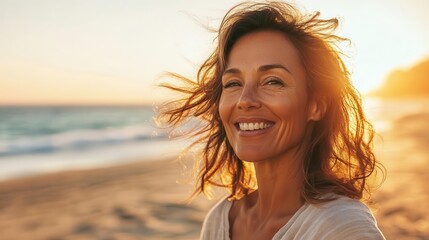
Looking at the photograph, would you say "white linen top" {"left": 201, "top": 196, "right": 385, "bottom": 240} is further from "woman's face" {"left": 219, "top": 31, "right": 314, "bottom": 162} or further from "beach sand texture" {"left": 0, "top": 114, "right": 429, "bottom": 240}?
"beach sand texture" {"left": 0, "top": 114, "right": 429, "bottom": 240}

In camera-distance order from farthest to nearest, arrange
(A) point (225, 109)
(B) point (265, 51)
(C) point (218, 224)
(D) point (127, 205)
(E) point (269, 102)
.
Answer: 1. (D) point (127, 205)
2. (C) point (218, 224)
3. (A) point (225, 109)
4. (B) point (265, 51)
5. (E) point (269, 102)

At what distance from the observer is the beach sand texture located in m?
7.02

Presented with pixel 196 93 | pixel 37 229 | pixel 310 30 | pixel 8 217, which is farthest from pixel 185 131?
pixel 8 217

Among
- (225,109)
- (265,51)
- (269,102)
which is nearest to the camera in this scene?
(269,102)

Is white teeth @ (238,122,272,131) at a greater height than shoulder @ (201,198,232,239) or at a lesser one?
greater

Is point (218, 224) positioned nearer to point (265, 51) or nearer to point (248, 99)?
point (248, 99)

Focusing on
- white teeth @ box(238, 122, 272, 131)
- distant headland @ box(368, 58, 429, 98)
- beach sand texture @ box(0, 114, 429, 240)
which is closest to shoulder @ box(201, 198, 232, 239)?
white teeth @ box(238, 122, 272, 131)

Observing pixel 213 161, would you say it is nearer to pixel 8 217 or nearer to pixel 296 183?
pixel 296 183

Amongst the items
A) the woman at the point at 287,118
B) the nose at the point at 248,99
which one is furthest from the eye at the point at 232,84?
the nose at the point at 248,99

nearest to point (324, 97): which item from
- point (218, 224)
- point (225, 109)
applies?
point (225, 109)

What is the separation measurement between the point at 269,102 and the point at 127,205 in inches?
266

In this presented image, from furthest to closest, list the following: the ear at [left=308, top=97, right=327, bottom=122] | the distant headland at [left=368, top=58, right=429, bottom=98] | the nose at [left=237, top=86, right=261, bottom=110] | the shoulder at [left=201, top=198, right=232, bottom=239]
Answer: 1. the distant headland at [left=368, top=58, right=429, bottom=98]
2. the shoulder at [left=201, top=198, right=232, bottom=239]
3. the ear at [left=308, top=97, right=327, bottom=122]
4. the nose at [left=237, top=86, right=261, bottom=110]

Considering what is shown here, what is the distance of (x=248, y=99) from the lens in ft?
7.91

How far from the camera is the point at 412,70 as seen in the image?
147250 mm
